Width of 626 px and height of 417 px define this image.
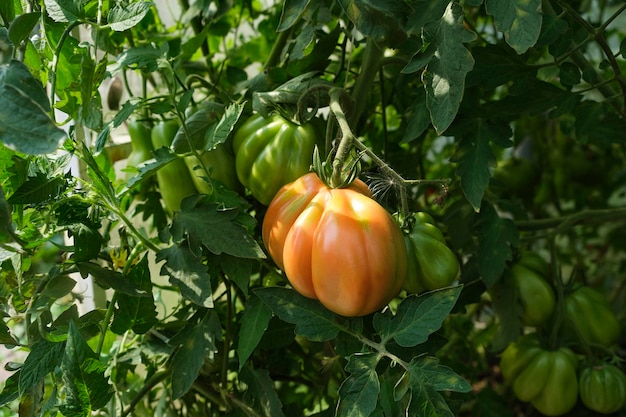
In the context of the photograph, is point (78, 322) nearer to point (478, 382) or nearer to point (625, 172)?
point (478, 382)

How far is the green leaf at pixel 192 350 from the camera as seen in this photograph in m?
0.63

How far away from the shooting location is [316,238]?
1.77 feet

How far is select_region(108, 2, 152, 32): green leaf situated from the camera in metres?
0.59

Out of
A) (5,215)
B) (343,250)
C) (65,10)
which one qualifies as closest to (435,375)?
(343,250)

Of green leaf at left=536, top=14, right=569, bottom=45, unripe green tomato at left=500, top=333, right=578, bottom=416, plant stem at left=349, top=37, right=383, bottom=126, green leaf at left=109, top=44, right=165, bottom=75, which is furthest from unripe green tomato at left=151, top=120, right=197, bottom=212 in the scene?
unripe green tomato at left=500, top=333, right=578, bottom=416

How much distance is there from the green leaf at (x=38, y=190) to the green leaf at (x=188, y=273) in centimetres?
12

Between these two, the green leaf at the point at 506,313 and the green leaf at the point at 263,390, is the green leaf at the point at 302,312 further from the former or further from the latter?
the green leaf at the point at 506,313

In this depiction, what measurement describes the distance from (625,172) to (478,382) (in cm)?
64

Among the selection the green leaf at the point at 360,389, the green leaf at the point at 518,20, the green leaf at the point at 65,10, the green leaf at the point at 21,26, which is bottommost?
the green leaf at the point at 360,389

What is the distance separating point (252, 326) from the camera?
0.63 m

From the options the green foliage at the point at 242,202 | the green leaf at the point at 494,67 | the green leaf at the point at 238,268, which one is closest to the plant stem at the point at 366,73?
the green foliage at the point at 242,202

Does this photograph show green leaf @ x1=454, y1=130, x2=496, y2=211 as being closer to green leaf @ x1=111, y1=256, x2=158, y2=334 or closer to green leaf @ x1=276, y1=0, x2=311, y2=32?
green leaf @ x1=276, y1=0, x2=311, y2=32

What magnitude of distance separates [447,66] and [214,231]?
0.26 m

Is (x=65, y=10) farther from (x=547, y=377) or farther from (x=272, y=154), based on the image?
(x=547, y=377)
